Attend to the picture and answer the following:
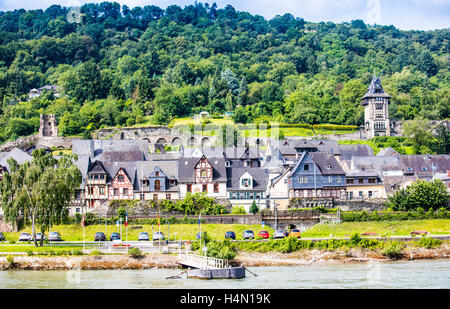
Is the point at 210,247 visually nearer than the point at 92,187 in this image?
Yes

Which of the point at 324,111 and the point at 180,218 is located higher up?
the point at 324,111

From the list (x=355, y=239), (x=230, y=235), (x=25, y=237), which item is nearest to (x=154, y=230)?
(x=230, y=235)

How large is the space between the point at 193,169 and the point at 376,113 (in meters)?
54.8

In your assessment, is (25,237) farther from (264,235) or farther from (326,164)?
(326,164)

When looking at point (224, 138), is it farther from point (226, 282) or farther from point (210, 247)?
point (226, 282)

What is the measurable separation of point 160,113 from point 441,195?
69677mm

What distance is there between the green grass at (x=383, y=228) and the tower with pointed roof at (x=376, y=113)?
179 ft

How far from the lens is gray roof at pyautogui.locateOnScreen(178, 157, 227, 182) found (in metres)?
70.5

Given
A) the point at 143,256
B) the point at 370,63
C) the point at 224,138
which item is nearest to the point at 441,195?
the point at 143,256

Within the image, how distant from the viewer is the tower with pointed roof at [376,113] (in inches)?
4542

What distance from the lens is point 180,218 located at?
6278 cm

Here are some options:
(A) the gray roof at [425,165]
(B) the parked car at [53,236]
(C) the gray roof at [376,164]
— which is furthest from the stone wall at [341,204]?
(B) the parked car at [53,236]
